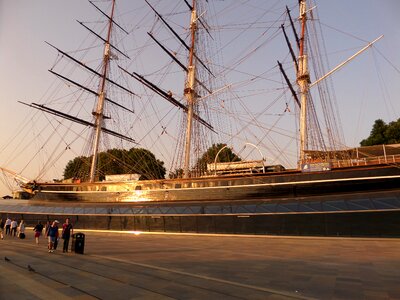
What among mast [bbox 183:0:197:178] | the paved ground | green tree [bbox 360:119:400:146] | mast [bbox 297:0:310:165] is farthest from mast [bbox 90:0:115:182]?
green tree [bbox 360:119:400:146]

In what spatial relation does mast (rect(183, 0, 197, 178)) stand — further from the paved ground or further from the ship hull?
the paved ground

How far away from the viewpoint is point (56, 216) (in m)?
32.1

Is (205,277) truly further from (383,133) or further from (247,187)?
(383,133)

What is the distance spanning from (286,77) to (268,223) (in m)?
16.1

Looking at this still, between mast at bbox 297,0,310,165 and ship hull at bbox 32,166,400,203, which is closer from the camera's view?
ship hull at bbox 32,166,400,203

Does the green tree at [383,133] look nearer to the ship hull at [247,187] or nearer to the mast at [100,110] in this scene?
the ship hull at [247,187]

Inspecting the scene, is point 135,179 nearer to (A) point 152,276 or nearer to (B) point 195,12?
(B) point 195,12

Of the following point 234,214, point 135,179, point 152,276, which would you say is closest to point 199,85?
point 135,179

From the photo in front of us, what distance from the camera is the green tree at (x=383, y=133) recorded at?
50125 millimetres

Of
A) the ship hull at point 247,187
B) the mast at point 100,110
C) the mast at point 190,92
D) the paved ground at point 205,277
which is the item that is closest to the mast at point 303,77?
the ship hull at point 247,187

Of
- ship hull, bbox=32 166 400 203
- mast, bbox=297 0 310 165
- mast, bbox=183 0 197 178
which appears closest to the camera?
ship hull, bbox=32 166 400 203

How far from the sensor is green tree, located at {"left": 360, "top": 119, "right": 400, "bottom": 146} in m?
50.1

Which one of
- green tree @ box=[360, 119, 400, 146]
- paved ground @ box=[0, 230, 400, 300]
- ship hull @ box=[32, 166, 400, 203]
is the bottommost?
paved ground @ box=[0, 230, 400, 300]

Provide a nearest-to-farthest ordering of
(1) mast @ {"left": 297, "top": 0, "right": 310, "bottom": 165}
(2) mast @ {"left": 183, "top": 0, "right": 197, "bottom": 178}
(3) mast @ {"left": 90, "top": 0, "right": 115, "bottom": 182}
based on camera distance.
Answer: (1) mast @ {"left": 297, "top": 0, "right": 310, "bottom": 165} → (2) mast @ {"left": 183, "top": 0, "right": 197, "bottom": 178} → (3) mast @ {"left": 90, "top": 0, "right": 115, "bottom": 182}
